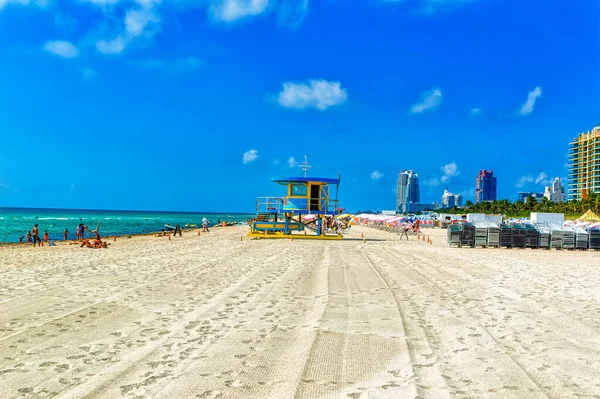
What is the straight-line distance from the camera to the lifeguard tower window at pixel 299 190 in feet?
94.9

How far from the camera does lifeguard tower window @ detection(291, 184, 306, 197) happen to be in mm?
28922

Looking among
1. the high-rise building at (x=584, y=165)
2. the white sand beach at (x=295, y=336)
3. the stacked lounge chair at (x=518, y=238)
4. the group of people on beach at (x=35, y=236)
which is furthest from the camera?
the high-rise building at (x=584, y=165)

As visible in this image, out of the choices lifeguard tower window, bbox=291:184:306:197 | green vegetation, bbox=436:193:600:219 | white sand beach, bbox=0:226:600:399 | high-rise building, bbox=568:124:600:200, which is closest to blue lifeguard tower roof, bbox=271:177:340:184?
lifeguard tower window, bbox=291:184:306:197

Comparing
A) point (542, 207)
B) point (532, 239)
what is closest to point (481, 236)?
point (532, 239)

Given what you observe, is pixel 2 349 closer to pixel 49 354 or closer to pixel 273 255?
pixel 49 354

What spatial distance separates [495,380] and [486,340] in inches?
64.7

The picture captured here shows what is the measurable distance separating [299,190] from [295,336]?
22687mm

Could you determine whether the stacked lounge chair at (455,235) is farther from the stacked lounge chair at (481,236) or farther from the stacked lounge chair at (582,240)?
the stacked lounge chair at (582,240)

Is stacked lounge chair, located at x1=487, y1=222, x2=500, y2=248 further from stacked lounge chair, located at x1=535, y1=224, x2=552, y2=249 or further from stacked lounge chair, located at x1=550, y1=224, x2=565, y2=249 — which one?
stacked lounge chair, located at x1=550, y1=224, x2=565, y2=249

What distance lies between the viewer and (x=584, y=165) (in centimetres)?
13938

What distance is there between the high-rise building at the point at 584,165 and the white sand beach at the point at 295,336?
139 metres

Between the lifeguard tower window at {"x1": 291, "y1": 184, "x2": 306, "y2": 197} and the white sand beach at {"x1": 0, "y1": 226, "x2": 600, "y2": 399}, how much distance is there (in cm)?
1666

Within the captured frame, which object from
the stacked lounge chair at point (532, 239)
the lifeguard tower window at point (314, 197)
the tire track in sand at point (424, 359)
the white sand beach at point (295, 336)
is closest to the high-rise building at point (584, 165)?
the stacked lounge chair at point (532, 239)

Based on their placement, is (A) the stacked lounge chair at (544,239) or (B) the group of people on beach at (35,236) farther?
(B) the group of people on beach at (35,236)
